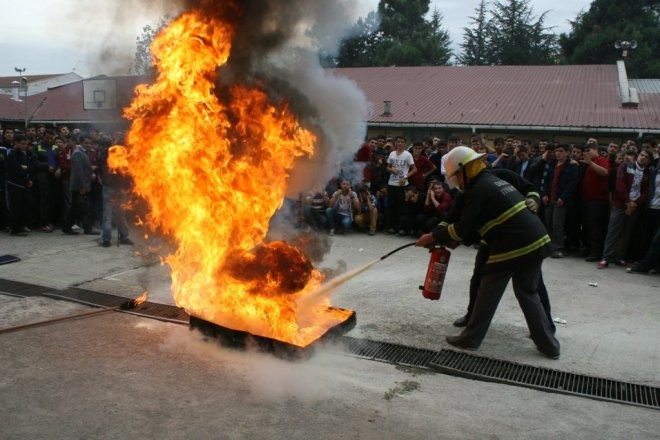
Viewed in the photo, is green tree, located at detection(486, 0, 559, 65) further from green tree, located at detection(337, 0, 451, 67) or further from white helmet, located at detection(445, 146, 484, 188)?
white helmet, located at detection(445, 146, 484, 188)

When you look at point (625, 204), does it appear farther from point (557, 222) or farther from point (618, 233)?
point (557, 222)

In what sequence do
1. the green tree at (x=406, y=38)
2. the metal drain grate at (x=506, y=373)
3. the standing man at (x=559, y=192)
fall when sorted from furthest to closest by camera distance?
1. the green tree at (x=406, y=38)
2. the standing man at (x=559, y=192)
3. the metal drain grate at (x=506, y=373)

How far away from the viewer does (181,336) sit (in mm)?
5387

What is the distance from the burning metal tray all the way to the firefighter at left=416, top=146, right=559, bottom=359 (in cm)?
138

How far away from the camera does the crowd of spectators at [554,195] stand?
8.92 meters

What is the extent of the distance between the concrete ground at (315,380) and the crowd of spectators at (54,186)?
3901 mm

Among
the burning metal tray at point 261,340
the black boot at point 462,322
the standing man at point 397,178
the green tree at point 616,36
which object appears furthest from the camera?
the green tree at point 616,36

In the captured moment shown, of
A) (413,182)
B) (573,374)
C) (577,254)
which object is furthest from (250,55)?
(577,254)

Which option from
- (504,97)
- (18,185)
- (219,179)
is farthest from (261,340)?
(504,97)

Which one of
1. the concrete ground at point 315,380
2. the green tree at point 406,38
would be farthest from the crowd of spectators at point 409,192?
the green tree at point 406,38

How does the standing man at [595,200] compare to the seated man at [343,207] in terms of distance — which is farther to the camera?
the seated man at [343,207]

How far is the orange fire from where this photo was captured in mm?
5184

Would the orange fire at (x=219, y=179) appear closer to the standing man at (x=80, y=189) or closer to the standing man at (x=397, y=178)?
the standing man at (x=80, y=189)

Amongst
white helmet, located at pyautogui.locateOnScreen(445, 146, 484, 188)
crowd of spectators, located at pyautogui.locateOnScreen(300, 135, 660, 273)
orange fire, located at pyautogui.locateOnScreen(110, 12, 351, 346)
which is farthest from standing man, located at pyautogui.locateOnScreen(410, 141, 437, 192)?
orange fire, located at pyautogui.locateOnScreen(110, 12, 351, 346)
